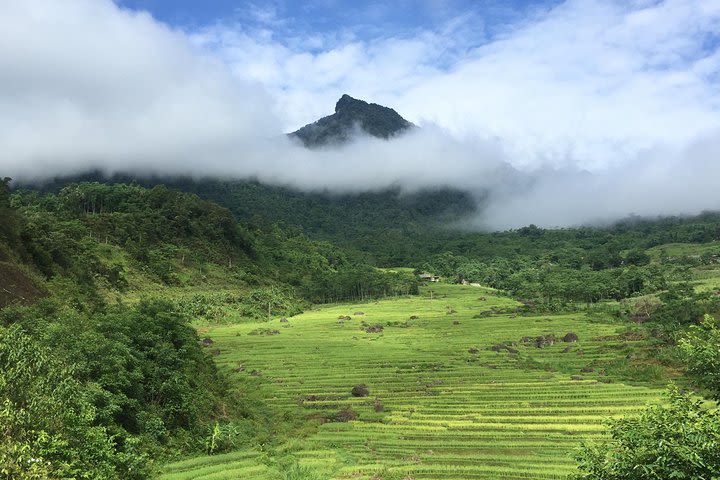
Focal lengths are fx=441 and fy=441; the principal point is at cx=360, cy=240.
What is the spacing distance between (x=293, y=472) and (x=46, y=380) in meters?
16.6

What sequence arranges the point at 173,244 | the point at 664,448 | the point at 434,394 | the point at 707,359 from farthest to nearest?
the point at 173,244, the point at 434,394, the point at 707,359, the point at 664,448

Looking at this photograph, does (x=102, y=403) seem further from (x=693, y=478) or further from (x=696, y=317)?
(x=696, y=317)

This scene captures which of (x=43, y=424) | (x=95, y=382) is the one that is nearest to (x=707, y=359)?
(x=43, y=424)

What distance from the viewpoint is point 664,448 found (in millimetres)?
12641

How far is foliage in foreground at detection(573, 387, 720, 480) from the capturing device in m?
12.2

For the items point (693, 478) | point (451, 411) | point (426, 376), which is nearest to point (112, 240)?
point (426, 376)

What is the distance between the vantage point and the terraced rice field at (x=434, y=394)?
3362 centimetres

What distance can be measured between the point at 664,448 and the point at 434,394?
43971 mm

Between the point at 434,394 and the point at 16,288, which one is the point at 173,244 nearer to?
the point at 16,288

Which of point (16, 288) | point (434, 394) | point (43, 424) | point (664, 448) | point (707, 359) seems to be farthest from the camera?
point (434, 394)

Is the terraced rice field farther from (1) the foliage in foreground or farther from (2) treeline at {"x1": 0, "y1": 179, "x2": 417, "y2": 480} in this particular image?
(2) treeline at {"x1": 0, "y1": 179, "x2": 417, "y2": 480}

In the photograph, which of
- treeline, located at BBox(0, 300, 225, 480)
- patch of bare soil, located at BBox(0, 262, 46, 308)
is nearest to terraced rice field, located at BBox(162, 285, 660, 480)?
treeline, located at BBox(0, 300, 225, 480)

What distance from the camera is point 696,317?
85.8 metres

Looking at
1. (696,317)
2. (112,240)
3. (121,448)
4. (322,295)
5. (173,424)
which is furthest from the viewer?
(322,295)
